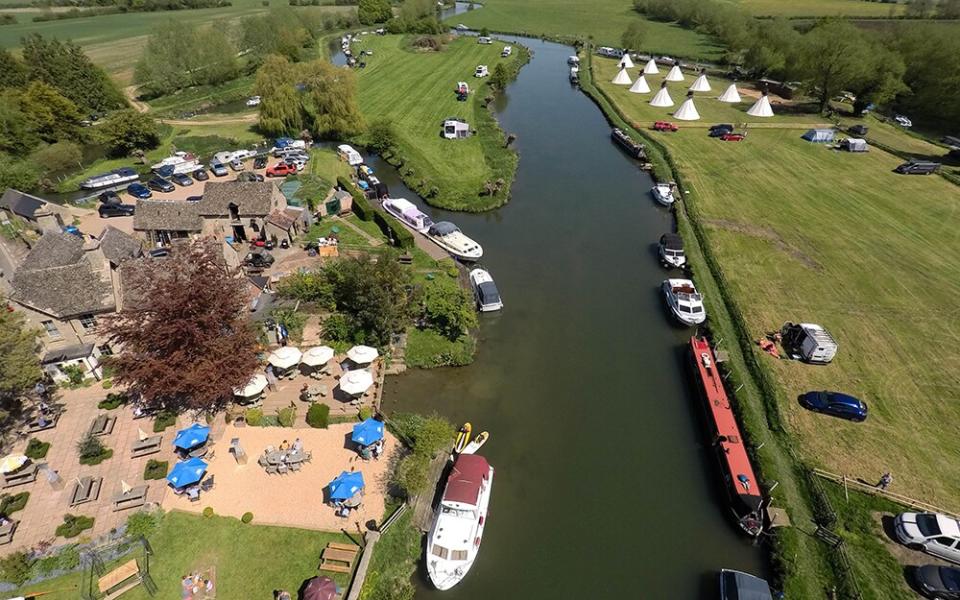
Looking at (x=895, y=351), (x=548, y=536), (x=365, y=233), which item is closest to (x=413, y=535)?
(x=548, y=536)

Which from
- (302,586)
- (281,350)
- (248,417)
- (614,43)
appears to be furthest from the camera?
(614,43)

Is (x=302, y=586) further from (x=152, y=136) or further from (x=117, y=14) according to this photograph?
(x=117, y=14)

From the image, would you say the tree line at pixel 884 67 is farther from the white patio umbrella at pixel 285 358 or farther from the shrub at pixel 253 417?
the shrub at pixel 253 417

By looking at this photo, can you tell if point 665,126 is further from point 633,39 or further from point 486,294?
point 633,39

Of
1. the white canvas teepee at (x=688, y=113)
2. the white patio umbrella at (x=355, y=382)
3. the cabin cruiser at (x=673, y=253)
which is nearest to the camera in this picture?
the white patio umbrella at (x=355, y=382)

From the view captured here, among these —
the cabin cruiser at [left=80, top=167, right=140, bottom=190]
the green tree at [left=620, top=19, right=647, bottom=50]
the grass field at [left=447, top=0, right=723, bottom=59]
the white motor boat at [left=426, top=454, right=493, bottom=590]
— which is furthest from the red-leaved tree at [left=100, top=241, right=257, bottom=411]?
the grass field at [left=447, top=0, right=723, bottom=59]

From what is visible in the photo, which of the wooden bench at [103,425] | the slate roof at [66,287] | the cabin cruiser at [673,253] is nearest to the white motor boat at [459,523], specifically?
the wooden bench at [103,425]

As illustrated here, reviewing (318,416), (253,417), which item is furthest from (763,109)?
(253,417)
